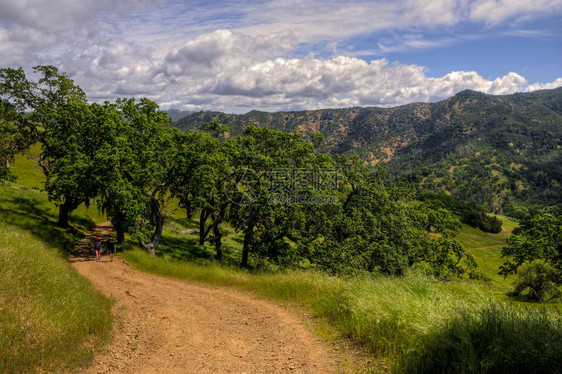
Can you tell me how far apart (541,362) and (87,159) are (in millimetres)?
26105

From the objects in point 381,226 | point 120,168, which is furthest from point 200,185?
point 381,226

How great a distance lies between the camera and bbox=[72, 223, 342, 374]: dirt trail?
9.06 m

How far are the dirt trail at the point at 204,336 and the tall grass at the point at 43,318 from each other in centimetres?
73

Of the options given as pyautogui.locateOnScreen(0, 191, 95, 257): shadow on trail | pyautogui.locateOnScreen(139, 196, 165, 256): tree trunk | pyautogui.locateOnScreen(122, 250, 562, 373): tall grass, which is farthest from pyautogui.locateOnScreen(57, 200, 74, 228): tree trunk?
pyautogui.locateOnScreen(122, 250, 562, 373): tall grass

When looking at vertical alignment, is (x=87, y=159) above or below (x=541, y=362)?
above

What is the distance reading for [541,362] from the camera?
607cm

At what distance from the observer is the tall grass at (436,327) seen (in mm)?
6633

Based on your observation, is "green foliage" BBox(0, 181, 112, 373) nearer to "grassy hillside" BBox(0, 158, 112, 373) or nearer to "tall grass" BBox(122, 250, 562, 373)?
"grassy hillside" BBox(0, 158, 112, 373)

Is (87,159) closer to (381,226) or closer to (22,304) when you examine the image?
(22,304)

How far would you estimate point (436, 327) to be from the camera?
8.19 metres

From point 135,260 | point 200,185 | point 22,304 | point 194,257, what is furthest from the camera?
point 194,257

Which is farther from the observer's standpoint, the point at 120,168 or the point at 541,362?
the point at 120,168

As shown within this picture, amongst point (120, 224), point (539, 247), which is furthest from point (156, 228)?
point (539, 247)

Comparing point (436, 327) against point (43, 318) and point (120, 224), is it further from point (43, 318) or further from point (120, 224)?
point (120, 224)
